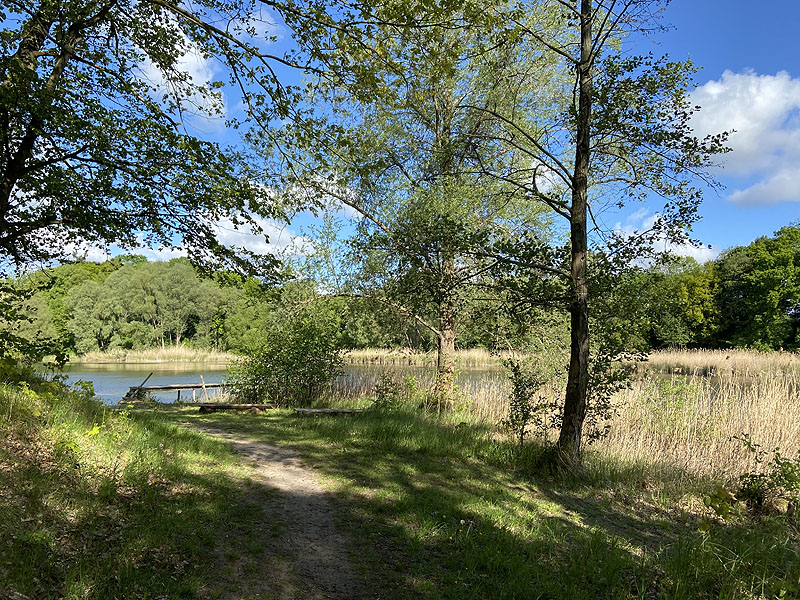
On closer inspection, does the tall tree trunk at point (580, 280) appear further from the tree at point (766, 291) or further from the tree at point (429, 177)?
the tree at point (766, 291)

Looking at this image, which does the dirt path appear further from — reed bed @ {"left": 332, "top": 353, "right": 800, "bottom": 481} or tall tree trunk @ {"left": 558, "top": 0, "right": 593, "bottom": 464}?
reed bed @ {"left": 332, "top": 353, "right": 800, "bottom": 481}

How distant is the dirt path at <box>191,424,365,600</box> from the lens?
3287mm

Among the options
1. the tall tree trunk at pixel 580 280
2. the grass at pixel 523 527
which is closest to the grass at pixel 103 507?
the grass at pixel 523 527

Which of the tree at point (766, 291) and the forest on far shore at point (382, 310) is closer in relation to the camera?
the forest on far shore at point (382, 310)

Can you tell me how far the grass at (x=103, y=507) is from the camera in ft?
9.86

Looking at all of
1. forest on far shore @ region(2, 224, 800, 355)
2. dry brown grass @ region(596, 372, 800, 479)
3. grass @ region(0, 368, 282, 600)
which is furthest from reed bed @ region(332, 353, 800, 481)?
grass @ region(0, 368, 282, 600)

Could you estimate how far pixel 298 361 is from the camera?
1364 centimetres

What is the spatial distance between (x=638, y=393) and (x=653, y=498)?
11.5ft

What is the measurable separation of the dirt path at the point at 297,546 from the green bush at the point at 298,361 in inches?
283

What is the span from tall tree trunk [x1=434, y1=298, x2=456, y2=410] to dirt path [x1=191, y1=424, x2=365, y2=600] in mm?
5483

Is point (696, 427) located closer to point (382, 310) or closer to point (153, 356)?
point (382, 310)

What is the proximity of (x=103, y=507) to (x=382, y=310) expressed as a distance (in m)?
8.58

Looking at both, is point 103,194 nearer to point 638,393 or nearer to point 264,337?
point 264,337

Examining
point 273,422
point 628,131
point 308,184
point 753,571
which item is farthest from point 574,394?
point 273,422
